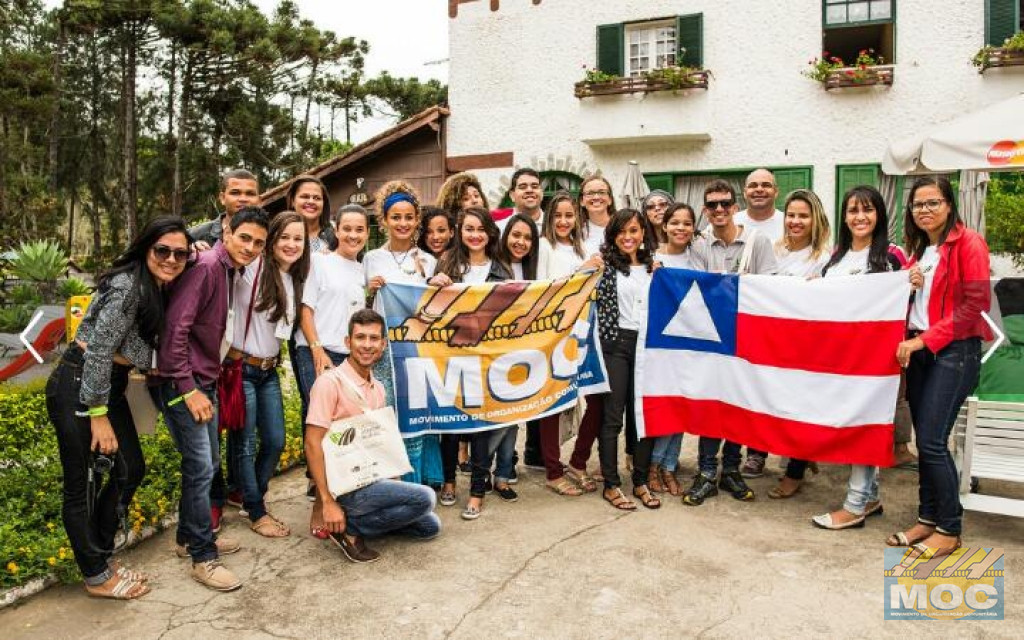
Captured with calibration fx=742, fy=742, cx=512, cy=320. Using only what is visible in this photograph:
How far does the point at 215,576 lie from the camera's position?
141 inches

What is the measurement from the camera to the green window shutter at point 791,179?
11.4m

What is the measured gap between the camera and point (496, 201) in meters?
13.5

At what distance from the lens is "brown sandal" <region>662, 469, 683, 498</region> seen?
15.7 feet

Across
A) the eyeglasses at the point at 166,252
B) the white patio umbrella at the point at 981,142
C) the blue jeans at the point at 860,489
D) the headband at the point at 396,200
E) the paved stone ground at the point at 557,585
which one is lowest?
the paved stone ground at the point at 557,585

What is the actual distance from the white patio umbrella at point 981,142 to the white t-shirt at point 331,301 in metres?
4.20

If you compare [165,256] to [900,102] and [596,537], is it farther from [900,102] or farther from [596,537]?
[900,102]

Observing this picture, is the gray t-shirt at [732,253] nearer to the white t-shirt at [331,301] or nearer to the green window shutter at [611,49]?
the white t-shirt at [331,301]

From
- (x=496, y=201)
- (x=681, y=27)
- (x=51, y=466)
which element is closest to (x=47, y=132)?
(x=496, y=201)

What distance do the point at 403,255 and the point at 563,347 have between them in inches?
46.2

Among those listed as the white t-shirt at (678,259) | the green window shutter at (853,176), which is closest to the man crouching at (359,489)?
the white t-shirt at (678,259)

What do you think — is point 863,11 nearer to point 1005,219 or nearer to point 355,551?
point 1005,219

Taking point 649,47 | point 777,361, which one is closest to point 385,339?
point 777,361

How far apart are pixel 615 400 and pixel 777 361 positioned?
1020 mm

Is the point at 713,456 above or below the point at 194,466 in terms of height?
below
